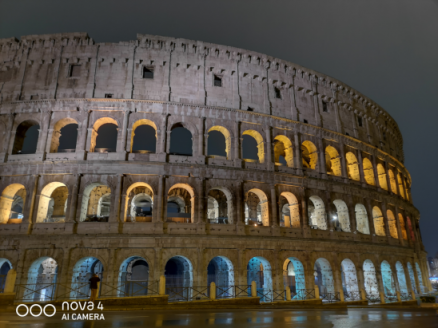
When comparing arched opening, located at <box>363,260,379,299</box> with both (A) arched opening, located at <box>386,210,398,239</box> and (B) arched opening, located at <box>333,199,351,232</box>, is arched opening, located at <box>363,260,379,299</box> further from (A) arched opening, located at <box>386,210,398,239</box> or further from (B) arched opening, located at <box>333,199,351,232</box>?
(A) arched opening, located at <box>386,210,398,239</box>

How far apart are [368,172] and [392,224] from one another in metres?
5.60

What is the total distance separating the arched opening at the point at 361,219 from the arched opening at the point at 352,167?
2.66 m

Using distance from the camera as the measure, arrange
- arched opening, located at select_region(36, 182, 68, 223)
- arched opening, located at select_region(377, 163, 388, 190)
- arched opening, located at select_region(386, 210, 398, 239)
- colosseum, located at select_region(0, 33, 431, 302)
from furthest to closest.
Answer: arched opening, located at select_region(377, 163, 388, 190), arched opening, located at select_region(386, 210, 398, 239), arched opening, located at select_region(36, 182, 68, 223), colosseum, located at select_region(0, 33, 431, 302)

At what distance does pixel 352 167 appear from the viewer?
30609 mm

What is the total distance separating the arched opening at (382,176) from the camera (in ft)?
108

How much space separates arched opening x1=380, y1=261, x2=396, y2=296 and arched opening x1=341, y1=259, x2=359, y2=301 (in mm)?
4388

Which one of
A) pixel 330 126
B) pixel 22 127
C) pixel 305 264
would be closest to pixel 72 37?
pixel 22 127

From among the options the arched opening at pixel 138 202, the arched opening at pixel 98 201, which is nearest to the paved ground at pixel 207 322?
the arched opening at pixel 138 202

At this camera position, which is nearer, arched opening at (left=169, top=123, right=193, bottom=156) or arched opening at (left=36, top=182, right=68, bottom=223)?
arched opening at (left=36, top=182, right=68, bottom=223)

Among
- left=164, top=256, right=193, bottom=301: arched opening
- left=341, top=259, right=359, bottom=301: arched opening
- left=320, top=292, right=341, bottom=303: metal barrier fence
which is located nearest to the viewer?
left=164, top=256, right=193, bottom=301: arched opening

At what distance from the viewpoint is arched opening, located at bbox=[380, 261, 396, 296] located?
91.4 ft

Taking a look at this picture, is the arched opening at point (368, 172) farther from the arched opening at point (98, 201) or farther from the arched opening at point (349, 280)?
the arched opening at point (98, 201)

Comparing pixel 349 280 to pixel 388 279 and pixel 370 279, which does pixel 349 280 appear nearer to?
pixel 370 279

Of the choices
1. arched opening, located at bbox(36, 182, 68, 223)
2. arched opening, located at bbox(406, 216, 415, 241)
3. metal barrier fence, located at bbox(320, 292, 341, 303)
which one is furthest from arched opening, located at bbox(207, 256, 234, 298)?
arched opening, located at bbox(406, 216, 415, 241)
